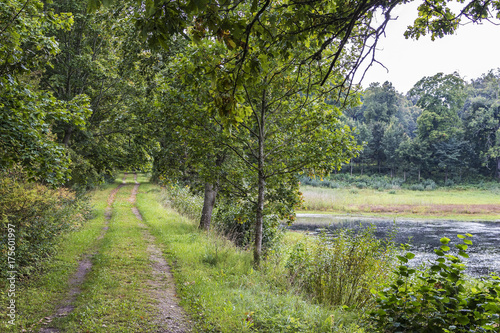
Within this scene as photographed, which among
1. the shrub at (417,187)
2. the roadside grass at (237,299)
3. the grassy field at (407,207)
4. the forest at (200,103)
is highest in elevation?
the forest at (200,103)

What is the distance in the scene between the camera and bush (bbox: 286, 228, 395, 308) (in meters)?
5.80

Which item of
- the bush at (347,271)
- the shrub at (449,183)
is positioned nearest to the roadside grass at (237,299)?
the bush at (347,271)

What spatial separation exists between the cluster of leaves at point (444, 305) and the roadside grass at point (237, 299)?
83 centimetres

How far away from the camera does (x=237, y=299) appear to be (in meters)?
5.40

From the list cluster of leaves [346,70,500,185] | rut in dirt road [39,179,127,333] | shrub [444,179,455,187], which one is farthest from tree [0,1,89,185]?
shrub [444,179,455,187]

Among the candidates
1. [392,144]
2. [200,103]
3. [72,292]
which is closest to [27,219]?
[72,292]

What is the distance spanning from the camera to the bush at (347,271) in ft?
19.0

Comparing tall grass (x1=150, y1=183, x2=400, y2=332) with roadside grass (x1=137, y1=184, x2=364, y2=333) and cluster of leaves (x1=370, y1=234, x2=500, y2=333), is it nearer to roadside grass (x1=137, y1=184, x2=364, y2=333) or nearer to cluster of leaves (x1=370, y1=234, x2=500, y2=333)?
roadside grass (x1=137, y1=184, x2=364, y2=333)

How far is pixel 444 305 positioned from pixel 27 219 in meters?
7.60

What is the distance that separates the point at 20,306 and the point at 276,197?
17.7 feet

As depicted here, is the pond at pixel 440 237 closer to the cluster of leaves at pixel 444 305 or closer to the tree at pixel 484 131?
the cluster of leaves at pixel 444 305

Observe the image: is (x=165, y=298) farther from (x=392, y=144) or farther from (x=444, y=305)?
(x=392, y=144)

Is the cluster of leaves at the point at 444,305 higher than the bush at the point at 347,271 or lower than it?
higher

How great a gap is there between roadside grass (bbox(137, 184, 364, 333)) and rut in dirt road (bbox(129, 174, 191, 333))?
0.16 meters
